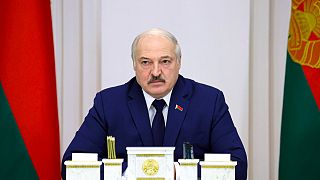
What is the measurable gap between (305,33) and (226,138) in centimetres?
127

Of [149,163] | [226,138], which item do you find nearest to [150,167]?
[149,163]

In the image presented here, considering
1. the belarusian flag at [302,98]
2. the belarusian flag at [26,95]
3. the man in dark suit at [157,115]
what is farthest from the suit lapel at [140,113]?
the belarusian flag at [302,98]

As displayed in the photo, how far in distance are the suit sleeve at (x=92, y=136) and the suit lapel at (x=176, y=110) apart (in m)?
0.42

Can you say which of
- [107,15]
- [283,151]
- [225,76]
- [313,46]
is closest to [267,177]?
[283,151]

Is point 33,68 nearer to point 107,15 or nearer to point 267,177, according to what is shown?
point 107,15

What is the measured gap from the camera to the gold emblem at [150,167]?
2082mm

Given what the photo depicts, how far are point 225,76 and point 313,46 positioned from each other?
3.09ft

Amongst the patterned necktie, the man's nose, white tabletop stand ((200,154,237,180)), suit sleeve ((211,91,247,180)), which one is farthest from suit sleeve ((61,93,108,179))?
white tabletop stand ((200,154,237,180))

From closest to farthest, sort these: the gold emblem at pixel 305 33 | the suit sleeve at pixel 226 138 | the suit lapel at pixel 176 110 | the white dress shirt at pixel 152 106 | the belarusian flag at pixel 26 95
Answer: the suit sleeve at pixel 226 138 < the suit lapel at pixel 176 110 < the white dress shirt at pixel 152 106 < the belarusian flag at pixel 26 95 < the gold emblem at pixel 305 33

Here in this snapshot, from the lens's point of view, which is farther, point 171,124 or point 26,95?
point 26,95

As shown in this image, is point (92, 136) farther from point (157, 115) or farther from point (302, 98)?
point (302, 98)

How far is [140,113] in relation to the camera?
2.95 m

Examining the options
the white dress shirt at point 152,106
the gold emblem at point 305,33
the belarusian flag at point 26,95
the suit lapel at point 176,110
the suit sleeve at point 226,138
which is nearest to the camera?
the suit sleeve at point 226,138

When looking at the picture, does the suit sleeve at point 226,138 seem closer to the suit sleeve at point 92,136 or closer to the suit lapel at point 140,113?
the suit lapel at point 140,113
